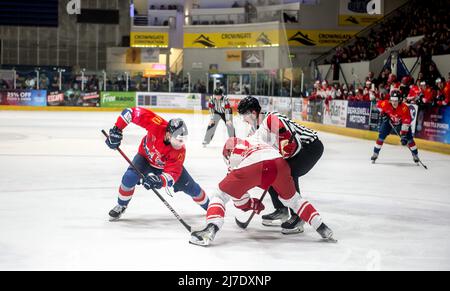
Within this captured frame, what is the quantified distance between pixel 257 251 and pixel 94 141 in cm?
1042

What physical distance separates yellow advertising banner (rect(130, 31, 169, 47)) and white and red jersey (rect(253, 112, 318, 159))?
100 ft

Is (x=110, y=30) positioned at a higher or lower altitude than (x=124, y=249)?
higher

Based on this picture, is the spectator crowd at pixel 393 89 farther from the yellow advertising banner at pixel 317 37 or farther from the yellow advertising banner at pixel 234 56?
the yellow advertising banner at pixel 234 56

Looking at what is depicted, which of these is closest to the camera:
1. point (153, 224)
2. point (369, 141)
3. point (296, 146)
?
point (296, 146)

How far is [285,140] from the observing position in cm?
577

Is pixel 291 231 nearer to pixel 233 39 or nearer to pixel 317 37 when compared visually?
pixel 317 37

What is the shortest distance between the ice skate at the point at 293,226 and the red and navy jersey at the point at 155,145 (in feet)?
3.30

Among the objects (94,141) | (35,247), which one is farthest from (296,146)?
(94,141)

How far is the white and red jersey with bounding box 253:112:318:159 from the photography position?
18.1ft

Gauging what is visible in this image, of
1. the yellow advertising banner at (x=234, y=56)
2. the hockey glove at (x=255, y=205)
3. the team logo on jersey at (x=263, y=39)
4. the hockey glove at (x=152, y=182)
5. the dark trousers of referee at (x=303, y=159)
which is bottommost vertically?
the hockey glove at (x=255, y=205)

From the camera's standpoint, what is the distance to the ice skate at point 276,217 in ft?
20.7

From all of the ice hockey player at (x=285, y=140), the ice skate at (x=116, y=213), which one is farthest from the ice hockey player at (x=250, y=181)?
the ice skate at (x=116, y=213)
